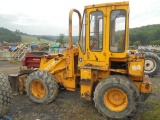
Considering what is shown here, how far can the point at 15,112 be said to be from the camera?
5.46m

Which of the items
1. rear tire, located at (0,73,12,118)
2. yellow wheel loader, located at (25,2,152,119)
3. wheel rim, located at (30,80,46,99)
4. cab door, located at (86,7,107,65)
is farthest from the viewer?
wheel rim, located at (30,80,46,99)

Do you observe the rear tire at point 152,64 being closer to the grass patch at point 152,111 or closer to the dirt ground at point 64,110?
the dirt ground at point 64,110

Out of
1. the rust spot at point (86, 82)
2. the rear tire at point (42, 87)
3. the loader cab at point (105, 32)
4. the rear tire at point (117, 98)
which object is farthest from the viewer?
the rear tire at point (42, 87)

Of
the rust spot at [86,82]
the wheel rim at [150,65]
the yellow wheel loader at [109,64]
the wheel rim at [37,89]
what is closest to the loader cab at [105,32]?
the yellow wheel loader at [109,64]

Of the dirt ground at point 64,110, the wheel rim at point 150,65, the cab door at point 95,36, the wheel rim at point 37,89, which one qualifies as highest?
the cab door at point 95,36

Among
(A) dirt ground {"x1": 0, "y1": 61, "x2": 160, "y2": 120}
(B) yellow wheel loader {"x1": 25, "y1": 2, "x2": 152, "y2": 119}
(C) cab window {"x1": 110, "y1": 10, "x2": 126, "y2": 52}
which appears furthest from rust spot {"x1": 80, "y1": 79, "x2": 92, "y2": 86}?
(C) cab window {"x1": 110, "y1": 10, "x2": 126, "y2": 52}

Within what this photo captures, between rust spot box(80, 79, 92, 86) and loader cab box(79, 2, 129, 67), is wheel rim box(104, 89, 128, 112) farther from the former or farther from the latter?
loader cab box(79, 2, 129, 67)

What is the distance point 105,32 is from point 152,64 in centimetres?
648

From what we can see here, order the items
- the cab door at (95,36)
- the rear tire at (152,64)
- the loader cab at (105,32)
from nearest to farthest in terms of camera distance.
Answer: the loader cab at (105,32) < the cab door at (95,36) < the rear tire at (152,64)

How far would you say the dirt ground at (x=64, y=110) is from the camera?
203 inches

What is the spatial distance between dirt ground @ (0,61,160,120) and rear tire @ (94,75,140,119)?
1.02 feet

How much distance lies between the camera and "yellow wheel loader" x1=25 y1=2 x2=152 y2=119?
16.4ft

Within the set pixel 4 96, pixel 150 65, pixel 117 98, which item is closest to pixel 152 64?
pixel 150 65

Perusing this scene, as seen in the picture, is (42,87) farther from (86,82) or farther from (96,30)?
(96,30)
